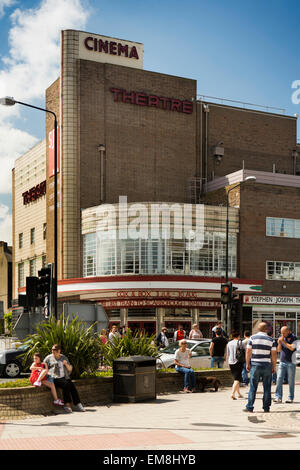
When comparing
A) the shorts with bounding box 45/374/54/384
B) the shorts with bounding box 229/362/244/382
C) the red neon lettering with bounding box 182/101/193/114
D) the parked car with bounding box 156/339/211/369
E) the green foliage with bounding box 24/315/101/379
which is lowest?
the parked car with bounding box 156/339/211/369

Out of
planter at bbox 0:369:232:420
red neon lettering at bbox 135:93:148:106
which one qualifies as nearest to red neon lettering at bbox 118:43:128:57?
red neon lettering at bbox 135:93:148:106

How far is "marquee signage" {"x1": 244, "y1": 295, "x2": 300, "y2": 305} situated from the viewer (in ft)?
147

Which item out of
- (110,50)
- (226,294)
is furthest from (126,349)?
(110,50)

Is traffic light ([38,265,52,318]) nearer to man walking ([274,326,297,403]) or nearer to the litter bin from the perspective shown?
the litter bin

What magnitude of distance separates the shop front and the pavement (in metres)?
29.6

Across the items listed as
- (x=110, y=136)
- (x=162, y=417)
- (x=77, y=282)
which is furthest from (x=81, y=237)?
(x=162, y=417)

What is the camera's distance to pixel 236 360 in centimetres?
1619

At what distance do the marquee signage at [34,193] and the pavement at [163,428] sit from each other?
132 feet

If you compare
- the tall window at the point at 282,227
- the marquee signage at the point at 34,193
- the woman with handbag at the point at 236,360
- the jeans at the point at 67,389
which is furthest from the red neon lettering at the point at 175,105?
the jeans at the point at 67,389

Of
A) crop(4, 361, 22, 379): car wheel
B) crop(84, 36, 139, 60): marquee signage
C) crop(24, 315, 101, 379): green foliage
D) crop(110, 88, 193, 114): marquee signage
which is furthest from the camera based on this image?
crop(110, 88, 193, 114): marquee signage

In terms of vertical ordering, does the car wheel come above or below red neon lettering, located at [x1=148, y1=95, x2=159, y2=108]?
below

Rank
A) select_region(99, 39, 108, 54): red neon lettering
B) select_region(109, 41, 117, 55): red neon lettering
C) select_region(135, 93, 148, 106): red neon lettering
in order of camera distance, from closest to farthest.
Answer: select_region(99, 39, 108, 54): red neon lettering
select_region(135, 93, 148, 106): red neon lettering
select_region(109, 41, 117, 55): red neon lettering

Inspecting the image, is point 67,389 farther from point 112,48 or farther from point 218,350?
point 112,48

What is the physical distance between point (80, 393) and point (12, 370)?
8.02m
